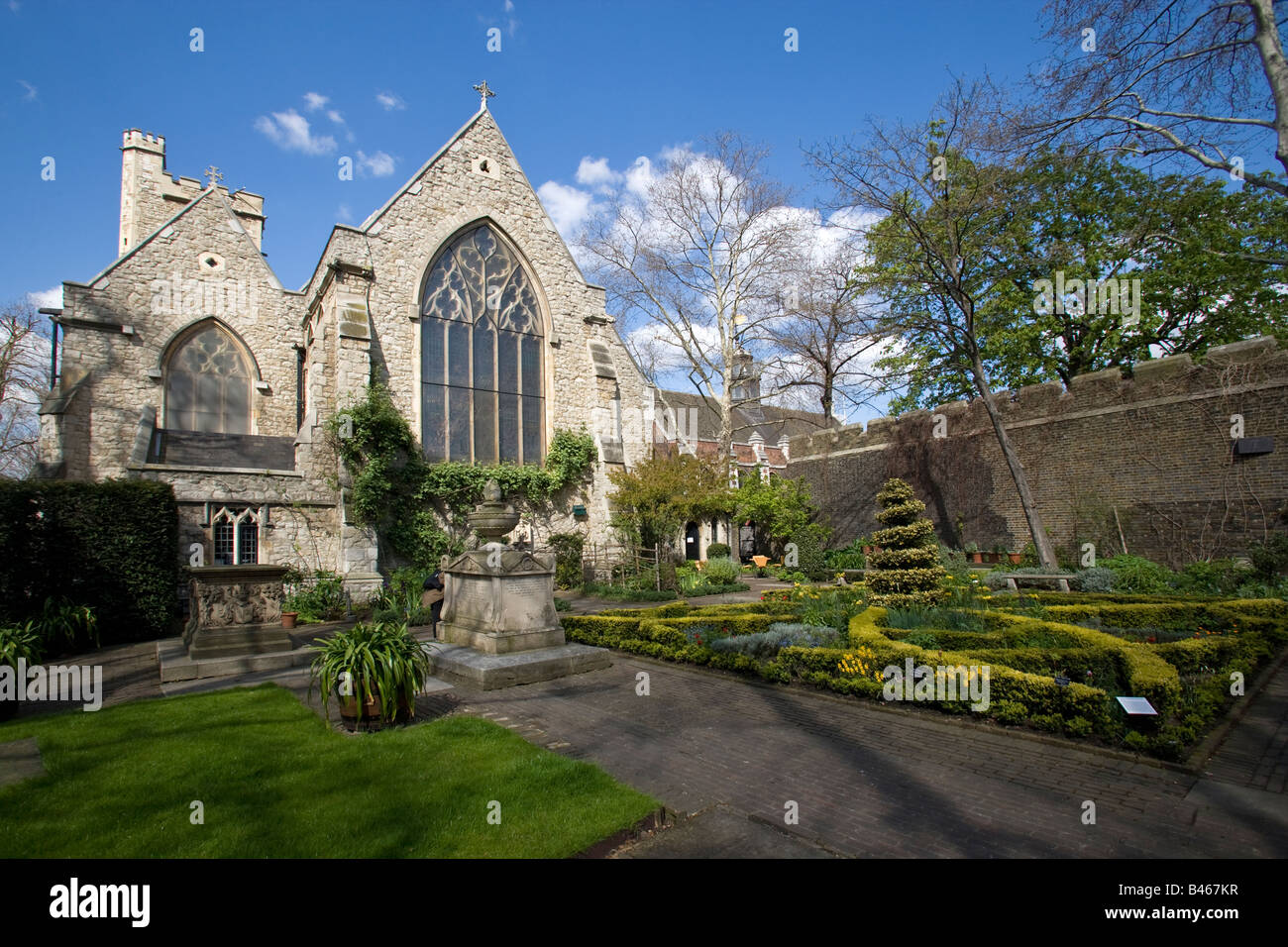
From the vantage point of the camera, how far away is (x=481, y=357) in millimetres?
19266

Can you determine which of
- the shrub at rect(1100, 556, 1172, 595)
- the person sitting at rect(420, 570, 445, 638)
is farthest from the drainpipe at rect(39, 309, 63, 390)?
the shrub at rect(1100, 556, 1172, 595)

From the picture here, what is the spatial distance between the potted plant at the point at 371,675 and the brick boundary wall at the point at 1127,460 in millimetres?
18125

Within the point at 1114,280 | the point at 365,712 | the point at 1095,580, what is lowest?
the point at 365,712

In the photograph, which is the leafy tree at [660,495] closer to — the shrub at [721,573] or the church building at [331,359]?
the church building at [331,359]

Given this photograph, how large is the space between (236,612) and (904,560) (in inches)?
421

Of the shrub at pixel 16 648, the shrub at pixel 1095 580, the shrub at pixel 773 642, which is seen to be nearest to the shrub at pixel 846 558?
the shrub at pixel 1095 580

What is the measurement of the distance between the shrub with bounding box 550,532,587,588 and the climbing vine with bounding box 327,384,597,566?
1384 mm

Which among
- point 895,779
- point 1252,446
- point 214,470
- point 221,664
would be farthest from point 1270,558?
point 214,470

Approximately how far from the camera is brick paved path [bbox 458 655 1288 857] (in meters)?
3.66

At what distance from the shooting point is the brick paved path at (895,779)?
12.0 ft

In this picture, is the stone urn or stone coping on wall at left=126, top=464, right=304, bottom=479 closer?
the stone urn

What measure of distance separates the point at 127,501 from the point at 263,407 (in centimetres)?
839

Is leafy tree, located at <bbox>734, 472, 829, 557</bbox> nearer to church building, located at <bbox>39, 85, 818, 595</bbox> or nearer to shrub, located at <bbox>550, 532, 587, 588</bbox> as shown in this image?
church building, located at <bbox>39, 85, 818, 595</bbox>

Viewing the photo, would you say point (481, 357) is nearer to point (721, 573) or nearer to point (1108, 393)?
point (721, 573)
